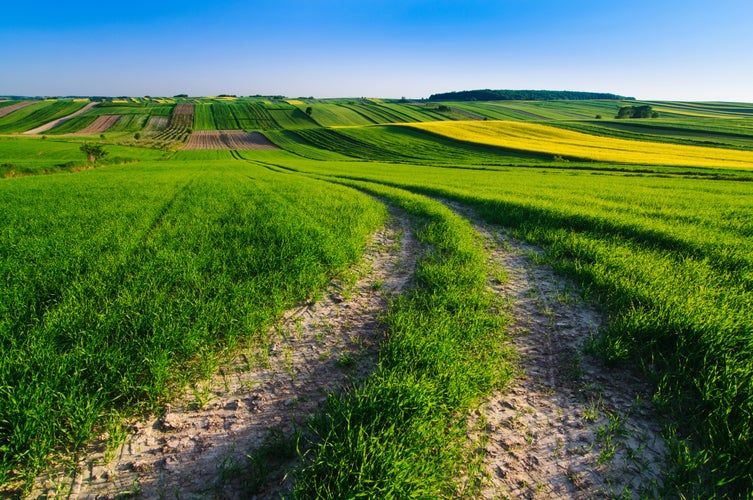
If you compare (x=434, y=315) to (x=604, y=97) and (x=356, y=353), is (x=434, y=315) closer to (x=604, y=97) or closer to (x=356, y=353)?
(x=356, y=353)

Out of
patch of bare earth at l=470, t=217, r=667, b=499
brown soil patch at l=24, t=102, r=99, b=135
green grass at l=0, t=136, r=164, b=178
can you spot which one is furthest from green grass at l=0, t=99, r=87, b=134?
patch of bare earth at l=470, t=217, r=667, b=499

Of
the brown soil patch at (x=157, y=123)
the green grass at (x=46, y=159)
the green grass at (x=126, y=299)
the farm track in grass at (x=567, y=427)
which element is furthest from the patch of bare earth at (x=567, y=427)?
the brown soil patch at (x=157, y=123)

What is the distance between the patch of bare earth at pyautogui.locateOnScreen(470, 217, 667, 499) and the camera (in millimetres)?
2451

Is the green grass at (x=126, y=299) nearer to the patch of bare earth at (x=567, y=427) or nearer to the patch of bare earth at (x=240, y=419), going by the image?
the patch of bare earth at (x=240, y=419)

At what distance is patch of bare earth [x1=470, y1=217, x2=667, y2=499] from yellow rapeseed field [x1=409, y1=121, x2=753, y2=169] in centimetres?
4065

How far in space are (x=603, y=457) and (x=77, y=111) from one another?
176475 mm

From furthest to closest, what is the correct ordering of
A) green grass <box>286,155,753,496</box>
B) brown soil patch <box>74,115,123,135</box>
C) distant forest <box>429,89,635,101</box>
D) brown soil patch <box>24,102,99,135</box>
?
distant forest <box>429,89,635,101</box>
brown soil patch <box>24,102,99,135</box>
brown soil patch <box>74,115,123,135</box>
green grass <box>286,155,753,496</box>

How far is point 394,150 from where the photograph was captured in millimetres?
56656

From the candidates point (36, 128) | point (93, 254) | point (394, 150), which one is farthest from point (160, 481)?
point (36, 128)

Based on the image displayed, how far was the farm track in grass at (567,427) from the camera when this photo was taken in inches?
96.4

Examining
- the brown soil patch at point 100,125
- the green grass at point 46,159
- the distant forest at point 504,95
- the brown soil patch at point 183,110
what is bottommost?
the green grass at point 46,159

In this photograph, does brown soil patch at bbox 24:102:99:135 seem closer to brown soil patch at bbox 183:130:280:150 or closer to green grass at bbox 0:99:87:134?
green grass at bbox 0:99:87:134

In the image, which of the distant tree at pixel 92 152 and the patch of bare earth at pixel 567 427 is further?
the distant tree at pixel 92 152

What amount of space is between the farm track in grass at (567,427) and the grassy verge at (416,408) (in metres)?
0.23
